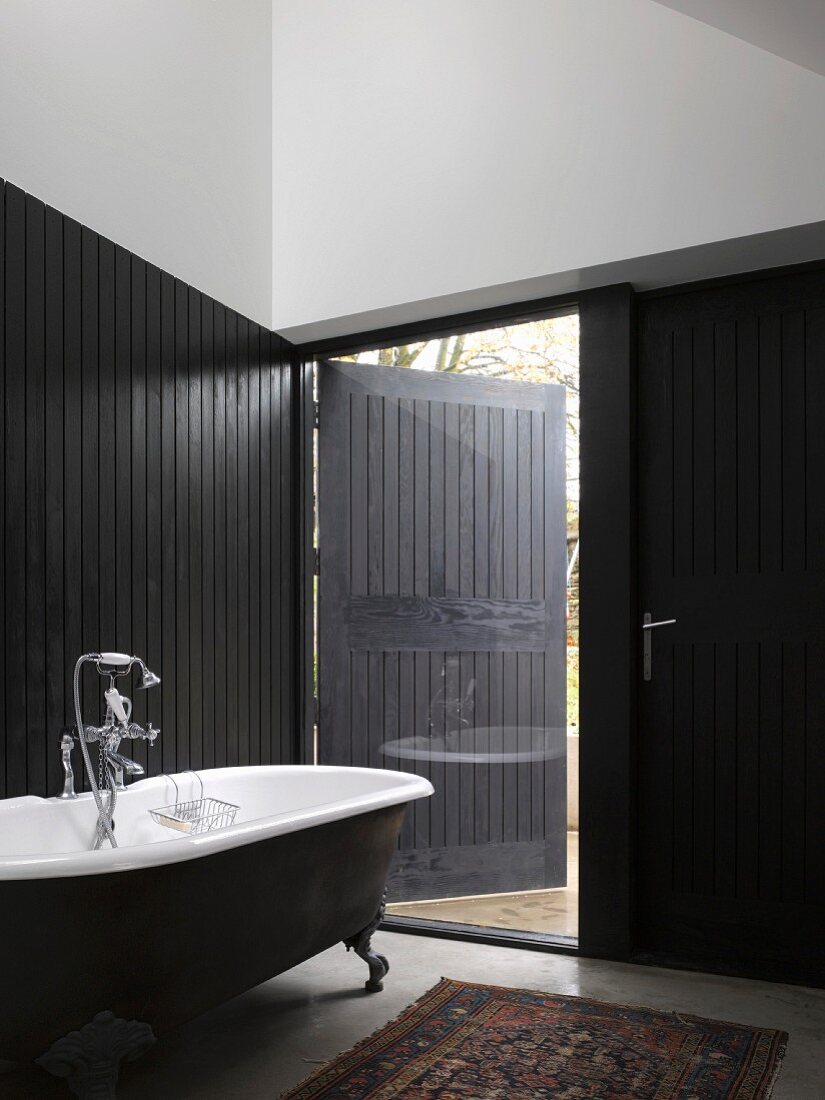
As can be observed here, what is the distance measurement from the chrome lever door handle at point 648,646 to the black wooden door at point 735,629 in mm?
21

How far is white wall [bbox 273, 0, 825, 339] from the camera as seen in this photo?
3.05m

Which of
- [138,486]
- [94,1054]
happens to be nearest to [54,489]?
[138,486]

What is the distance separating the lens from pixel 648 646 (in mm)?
3371

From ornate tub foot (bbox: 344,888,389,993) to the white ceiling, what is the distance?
243 cm

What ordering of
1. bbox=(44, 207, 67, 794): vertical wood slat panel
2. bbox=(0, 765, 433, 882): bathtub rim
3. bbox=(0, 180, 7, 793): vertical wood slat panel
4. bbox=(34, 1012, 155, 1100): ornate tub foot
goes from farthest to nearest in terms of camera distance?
1. bbox=(44, 207, 67, 794): vertical wood slat panel
2. bbox=(0, 180, 7, 793): vertical wood slat panel
3. bbox=(34, 1012, 155, 1100): ornate tub foot
4. bbox=(0, 765, 433, 882): bathtub rim

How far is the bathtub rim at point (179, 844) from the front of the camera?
1.88 metres

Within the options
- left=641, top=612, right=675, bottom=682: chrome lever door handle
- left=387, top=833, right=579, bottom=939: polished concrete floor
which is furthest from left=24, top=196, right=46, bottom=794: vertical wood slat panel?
left=641, top=612, right=675, bottom=682: chrome lever door handle

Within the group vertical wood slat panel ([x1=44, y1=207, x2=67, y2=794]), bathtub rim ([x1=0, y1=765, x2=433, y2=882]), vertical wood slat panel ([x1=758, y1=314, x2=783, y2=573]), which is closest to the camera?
bathtub rim ([x1=0, y1=765, x2=433, y2=882])

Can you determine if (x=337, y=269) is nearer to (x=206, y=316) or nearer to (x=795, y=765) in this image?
(x=206, y=316)

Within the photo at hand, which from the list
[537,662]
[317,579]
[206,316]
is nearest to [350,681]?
[317,579]

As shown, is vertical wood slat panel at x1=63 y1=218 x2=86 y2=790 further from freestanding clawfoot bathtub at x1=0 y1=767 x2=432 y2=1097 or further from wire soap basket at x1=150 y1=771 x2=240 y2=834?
freestanding clawfoot bathtub at x1=0 y1=767 x2=432 y2=1097

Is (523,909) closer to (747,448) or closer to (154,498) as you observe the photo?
(747,448)

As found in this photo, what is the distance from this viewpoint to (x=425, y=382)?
381cm

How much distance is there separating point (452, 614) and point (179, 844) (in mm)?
1811
